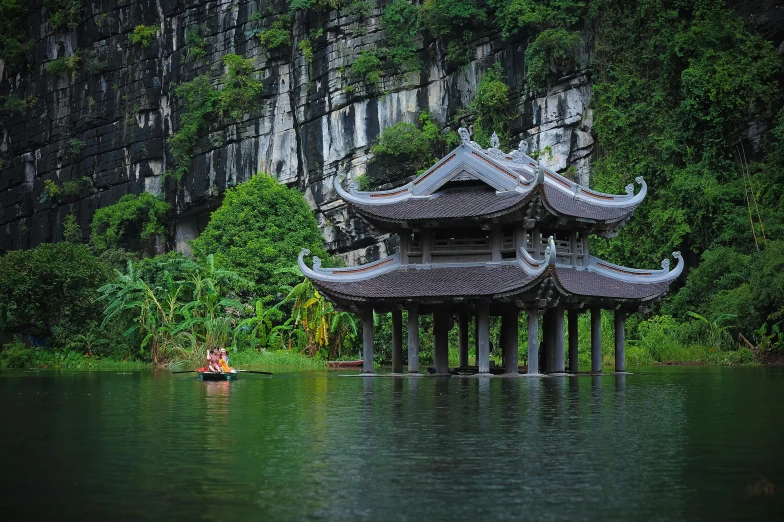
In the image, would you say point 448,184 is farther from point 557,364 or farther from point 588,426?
point 588,426

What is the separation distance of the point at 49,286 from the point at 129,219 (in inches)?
1047

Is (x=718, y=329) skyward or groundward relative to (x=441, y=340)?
Result: skyward

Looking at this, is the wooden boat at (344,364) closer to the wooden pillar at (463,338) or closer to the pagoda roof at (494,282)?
the wooden pillar at (463,338)

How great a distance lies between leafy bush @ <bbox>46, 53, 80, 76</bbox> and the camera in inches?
3130

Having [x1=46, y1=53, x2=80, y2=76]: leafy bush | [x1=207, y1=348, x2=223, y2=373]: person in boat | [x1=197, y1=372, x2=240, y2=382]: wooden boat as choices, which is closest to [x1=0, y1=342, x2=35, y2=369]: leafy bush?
[x1=207, y1=348, x2=223, y2=373]: person in boat

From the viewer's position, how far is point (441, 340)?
112 ft

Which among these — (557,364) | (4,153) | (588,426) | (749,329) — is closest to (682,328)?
(749,329)

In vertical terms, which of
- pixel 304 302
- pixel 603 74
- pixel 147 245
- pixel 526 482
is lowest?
pixel 526 482

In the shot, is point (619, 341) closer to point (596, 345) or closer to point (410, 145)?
point (596, 345)

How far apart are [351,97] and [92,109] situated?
71.6 ft

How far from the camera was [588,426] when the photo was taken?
16.9 metres

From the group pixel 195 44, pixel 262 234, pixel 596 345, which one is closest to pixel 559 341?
pixel 596 345

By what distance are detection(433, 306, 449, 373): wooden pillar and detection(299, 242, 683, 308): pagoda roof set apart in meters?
1.57

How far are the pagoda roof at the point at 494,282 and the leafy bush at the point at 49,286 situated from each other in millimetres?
17761
